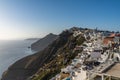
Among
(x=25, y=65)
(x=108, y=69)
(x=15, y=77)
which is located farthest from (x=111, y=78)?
(x=25, y=65)

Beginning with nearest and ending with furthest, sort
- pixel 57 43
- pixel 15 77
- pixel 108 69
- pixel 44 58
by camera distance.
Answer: pixel 108 69, pixel 15 77, pixel 44 58, pixel 57 43

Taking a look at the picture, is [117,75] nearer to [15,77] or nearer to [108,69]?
[108,69]

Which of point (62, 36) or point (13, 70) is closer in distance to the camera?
point (13, 70)

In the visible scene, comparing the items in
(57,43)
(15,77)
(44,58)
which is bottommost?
(15,77)

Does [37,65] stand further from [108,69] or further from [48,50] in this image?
[108,69]

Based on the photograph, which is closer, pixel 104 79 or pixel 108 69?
pixel 104 79

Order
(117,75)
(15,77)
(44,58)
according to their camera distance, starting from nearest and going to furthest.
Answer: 1. (117,75)
2. (15,77)
3. (44,58)

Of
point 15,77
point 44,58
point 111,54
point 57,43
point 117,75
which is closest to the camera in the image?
point 117,75

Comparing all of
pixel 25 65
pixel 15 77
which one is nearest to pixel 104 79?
pixel 15 77

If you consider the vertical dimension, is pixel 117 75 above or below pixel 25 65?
above
